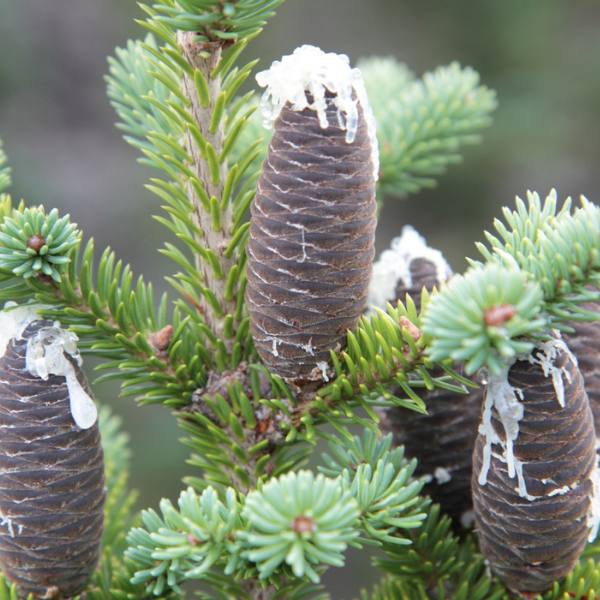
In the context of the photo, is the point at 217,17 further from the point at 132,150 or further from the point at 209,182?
the point at 132,150

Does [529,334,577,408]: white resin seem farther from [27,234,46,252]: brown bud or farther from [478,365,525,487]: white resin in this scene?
[27,234,46,252]: brown bud

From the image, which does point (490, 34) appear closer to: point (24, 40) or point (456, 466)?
point (24, 40)

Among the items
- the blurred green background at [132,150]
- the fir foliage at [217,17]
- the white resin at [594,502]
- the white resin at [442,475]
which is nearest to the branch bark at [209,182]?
the fir foliage at [217,17]

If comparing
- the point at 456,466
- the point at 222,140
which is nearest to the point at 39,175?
the point at 222,140

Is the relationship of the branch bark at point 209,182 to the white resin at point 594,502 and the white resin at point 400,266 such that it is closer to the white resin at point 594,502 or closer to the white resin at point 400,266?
the white resin at point 400,266

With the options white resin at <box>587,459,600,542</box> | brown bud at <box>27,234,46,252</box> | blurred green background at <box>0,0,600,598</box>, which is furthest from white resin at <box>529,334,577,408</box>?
blurred green background at <box>0,0,600,598</box>
